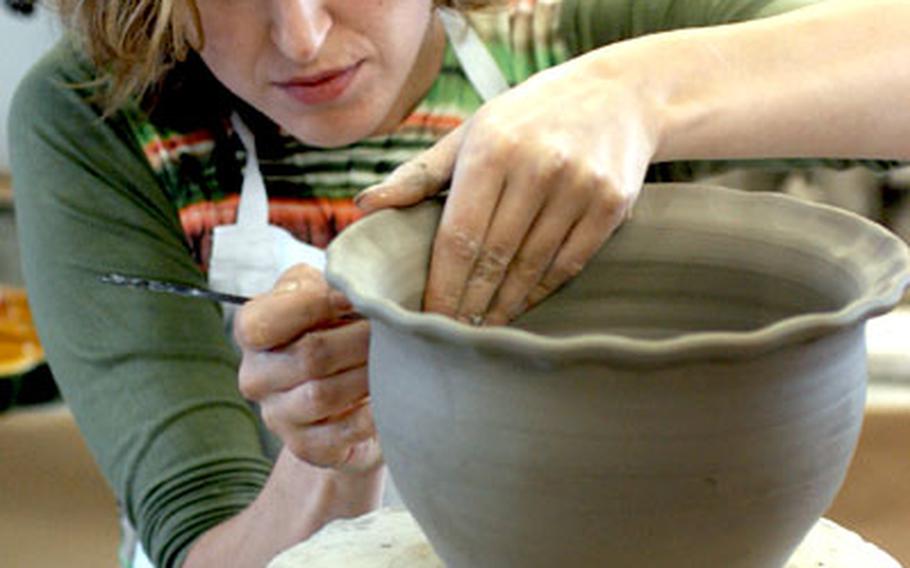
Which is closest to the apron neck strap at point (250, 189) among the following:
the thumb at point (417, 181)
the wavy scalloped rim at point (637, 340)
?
the thumb at point (417, 181)

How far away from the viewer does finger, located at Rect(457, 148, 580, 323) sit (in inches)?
30.8

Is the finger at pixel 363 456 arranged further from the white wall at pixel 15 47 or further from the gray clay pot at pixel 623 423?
the white wall at pixel 15 47

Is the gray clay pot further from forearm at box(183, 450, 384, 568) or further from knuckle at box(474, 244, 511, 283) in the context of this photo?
forearm at box(183, 450, 384, 568)

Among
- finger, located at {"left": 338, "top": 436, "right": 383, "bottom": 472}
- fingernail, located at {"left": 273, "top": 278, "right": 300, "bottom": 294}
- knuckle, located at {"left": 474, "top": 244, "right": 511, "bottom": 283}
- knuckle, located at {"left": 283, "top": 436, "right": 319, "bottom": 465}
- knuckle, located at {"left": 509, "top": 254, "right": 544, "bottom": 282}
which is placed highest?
knuckle, located at {"left": 474, "top": 244, "right": 511, "bottom": 283}

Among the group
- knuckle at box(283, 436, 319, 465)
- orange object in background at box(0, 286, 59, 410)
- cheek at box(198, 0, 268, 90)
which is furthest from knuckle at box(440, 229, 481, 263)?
orange object in background at box(0, 286, 59, 410)

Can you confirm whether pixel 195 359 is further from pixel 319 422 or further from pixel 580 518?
pixel 580 518

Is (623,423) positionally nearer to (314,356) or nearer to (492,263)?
(492,263)

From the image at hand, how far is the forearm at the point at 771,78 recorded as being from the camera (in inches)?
33.3

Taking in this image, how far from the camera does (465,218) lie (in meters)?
0.78

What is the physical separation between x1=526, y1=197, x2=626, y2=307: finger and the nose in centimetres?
31

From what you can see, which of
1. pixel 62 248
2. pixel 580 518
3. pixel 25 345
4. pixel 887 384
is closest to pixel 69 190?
pixel 62 248

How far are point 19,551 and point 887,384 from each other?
166cm

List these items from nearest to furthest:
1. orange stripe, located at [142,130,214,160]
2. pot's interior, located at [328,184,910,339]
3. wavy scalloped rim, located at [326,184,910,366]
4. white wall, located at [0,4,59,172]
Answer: wavy scalloped rim, located at [326,184,910,366]
pot's interior, located at [328,184,910,339]
orange stripe, located at [142,130,214,160]
white wall, located at [0,4,59,172]

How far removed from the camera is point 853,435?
72 centimetres
